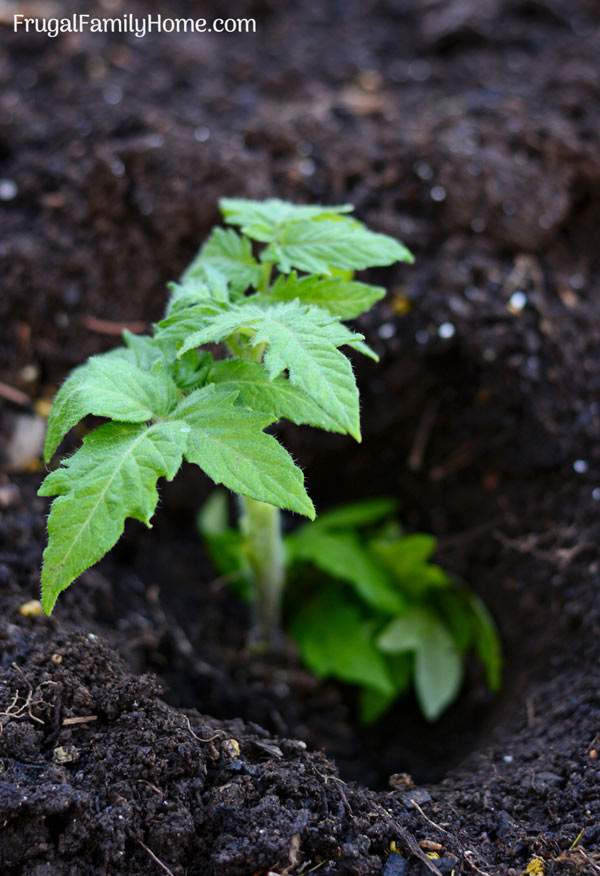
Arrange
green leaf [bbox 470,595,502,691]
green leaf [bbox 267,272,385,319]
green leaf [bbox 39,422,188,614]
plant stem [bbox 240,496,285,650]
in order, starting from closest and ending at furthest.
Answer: green leaf [bbox 39,422,188,614] < green leaf [bbox 267,272,385,319] < plant stem [bbox 240,496,285,650] < green leaf [bbox 470,595,502,691]

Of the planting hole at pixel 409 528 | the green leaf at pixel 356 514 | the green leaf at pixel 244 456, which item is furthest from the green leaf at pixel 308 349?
the green leaf at pixel 356 514

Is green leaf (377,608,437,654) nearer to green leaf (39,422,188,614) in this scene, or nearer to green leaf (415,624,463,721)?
A: green leaf (415,624,463,721)

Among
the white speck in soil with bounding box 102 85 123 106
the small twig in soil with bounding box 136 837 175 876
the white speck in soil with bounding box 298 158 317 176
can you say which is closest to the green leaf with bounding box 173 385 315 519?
the small twig in soil with bounding box 136 837 175 876

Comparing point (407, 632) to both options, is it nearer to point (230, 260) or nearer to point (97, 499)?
point (230, 260)

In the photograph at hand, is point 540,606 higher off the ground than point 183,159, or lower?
lower

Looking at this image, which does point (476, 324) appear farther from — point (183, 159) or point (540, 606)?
point (183, 159)

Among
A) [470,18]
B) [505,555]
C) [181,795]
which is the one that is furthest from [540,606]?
[470,18]

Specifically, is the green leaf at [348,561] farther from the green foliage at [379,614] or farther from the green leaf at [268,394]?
the green leaf at [268,394]
